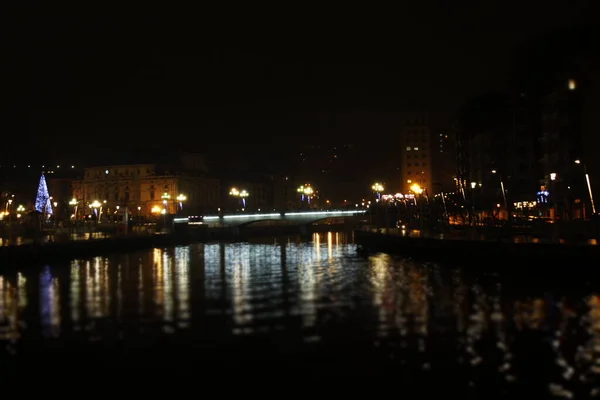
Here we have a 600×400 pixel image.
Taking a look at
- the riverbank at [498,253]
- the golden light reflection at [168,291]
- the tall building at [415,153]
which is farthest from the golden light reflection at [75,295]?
the tall building at [415,153]

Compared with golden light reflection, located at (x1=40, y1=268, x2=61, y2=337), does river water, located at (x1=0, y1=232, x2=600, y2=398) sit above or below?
below

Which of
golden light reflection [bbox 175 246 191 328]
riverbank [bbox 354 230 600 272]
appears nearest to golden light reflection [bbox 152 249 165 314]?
golden light reflection [bbox 175 246 191 328]

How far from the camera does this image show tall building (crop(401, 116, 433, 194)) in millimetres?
147125

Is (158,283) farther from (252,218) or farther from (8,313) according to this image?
(252,218)

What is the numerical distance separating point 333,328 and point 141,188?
102 metres

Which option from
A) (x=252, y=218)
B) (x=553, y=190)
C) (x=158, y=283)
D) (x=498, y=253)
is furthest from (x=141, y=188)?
(x=498, y=253)

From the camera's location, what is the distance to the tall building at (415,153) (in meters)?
147

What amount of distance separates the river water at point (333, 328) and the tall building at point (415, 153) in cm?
11442

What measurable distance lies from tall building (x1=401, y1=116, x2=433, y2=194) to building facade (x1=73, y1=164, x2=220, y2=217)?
4528 centimetres

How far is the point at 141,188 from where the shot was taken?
116938mm

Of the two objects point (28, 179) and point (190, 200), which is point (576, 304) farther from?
point (190, 200)

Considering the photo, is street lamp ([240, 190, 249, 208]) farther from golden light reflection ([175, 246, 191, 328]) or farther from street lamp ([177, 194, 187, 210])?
golden light reflection ([175, 246, 191, 328])

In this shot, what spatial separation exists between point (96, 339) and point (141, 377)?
4.43m

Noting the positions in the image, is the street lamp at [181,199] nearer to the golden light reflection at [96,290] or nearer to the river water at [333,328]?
the golden light reflection at [96,290]
